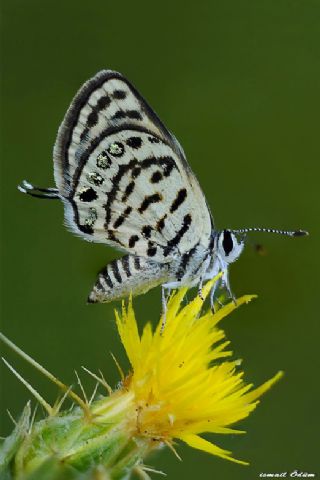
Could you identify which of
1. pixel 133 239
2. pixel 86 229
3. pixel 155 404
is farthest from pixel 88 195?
pixel 155 404

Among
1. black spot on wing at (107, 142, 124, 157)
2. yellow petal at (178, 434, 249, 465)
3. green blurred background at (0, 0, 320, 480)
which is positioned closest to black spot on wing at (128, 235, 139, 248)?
black spot on wing at (107, 142, 124, 157)

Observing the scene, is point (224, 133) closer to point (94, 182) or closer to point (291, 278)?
point (291, 278)

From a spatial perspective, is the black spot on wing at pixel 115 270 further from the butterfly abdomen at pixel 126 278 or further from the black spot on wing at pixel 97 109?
the black spot on wing at pixel 97 109

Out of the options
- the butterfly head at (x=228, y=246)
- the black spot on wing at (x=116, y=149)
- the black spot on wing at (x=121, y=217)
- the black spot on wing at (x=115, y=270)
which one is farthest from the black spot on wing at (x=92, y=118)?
the butterfly head at (x=228, y=246)

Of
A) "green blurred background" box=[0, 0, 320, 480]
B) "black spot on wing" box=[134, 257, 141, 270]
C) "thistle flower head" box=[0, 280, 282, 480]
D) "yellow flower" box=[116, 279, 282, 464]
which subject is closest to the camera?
"thistle flower head" box=[0, 280, 282, 480]

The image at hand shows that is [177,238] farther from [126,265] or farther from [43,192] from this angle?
[43,192]

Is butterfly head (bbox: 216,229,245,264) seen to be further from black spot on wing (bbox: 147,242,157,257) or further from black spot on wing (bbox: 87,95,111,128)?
black spot on wing (bbox: 87,95,111,128)
